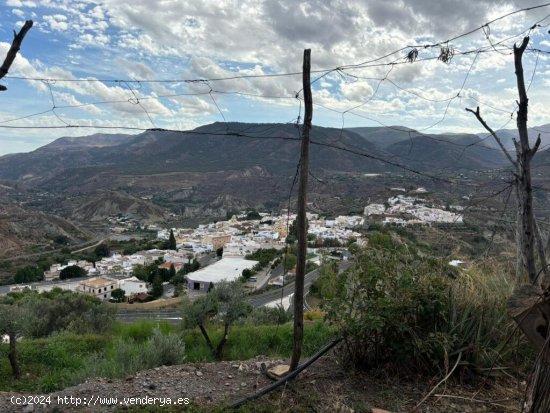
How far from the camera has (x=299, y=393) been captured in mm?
4191

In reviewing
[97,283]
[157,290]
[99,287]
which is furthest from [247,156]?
[157,290]

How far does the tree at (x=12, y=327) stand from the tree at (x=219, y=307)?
3353 mm

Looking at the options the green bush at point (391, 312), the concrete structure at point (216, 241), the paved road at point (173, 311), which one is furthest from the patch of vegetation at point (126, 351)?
the concrete structure at point (216, 241)

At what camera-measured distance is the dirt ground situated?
12.9 feet

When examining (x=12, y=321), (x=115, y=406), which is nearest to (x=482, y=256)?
(x=115, y=406)

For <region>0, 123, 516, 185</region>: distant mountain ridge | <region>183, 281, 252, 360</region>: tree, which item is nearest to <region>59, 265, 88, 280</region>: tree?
<region>183, 281, 252, 360</region>: tree

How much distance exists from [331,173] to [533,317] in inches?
4704

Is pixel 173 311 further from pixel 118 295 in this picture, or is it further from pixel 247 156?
pixel 247 156

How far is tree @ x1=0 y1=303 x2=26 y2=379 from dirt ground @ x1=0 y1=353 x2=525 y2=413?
Result: 3176 millimetres

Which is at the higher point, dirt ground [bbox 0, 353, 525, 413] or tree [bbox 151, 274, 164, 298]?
dirt ground [bbox 0, 353, 525, 413]

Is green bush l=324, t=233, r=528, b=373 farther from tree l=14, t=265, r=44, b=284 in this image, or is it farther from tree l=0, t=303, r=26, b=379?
tree l=14, t=265, r=44, b=284

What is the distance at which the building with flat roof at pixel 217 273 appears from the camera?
3603 cm

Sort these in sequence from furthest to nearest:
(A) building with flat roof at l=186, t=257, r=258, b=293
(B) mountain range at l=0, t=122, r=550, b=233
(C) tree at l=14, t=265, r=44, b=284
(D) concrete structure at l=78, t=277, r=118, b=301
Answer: (B) mountain range at l=0, t=122, r=550, b=233 < (C) tree at l=14, t=265, r=44, b=284 < (A) building with flat roof at l=186, t=257, r=258, b=293 < (D) concrete structure at l=78, t=277, r=118, b=301

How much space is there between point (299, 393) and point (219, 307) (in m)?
5.41
